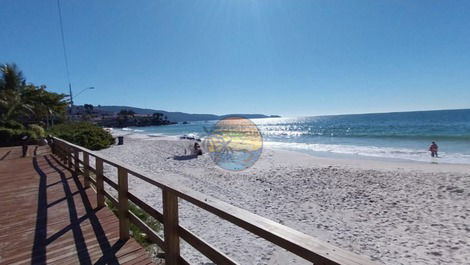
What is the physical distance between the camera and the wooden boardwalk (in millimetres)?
2494

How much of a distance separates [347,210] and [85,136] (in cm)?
1628

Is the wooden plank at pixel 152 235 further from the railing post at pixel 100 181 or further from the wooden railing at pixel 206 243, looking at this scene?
the railing post at pixel 100 181

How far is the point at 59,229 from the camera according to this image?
307 centimetres

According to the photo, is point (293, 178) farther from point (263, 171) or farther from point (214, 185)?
point (214, 185)

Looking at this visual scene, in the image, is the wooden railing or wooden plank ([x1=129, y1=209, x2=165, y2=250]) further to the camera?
wooden plank ([x1=129, y1=209, x2=165, y2=250])

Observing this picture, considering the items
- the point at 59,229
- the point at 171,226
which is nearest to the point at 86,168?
the point at 59,229

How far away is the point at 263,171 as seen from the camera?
10930mm

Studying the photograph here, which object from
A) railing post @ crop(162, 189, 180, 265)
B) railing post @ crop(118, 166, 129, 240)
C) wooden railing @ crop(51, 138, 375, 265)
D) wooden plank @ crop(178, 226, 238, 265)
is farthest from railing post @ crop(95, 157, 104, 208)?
wooden plank @ crop(178, 226, 238, 265)

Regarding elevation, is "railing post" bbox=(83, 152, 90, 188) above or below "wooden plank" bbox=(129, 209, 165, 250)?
above

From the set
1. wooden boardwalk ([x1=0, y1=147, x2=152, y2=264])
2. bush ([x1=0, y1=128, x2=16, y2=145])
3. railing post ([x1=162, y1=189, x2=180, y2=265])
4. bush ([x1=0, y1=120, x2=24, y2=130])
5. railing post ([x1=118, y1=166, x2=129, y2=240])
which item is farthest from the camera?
bush ([x1=0, y1=120, x2=24, y2=130])

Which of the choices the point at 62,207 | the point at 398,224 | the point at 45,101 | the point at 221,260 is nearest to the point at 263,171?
the point at 398,224

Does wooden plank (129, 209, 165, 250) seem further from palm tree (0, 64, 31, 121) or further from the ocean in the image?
palm tree (0, 64, 31, 121)

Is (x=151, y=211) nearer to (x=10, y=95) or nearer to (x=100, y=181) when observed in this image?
(x=100, y=181)

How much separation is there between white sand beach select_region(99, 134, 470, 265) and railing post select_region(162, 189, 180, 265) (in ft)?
6.63
